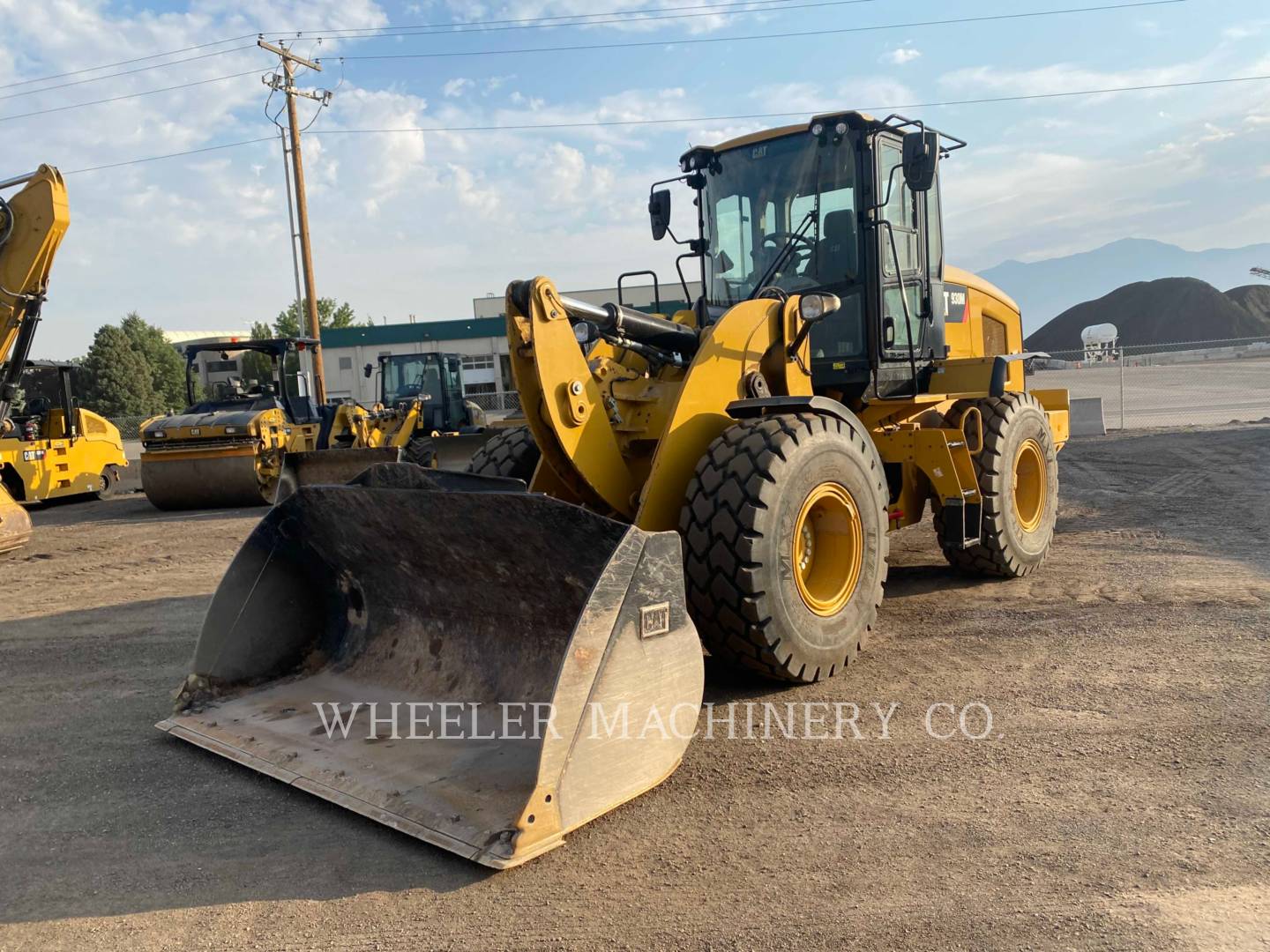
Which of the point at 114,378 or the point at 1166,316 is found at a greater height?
the point at 1166,316

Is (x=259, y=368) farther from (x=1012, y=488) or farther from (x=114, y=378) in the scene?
(x=114, y=378)

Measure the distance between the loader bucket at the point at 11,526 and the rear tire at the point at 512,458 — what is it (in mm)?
6057

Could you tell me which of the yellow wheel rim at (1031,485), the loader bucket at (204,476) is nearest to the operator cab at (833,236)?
the yellow wheel rim at (1031,485)

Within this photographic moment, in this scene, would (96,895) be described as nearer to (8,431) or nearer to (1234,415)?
(8,431)

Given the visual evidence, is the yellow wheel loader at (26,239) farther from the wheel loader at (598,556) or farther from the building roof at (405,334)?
the building roof at (405,334)

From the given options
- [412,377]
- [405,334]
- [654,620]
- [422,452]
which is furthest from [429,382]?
[405,334]

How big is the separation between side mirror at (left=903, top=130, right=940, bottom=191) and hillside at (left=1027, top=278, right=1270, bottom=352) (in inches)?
2440

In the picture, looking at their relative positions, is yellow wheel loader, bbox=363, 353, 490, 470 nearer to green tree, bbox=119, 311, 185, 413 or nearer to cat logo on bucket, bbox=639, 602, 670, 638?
cat logo on bucket, bbox=639, 602, 670, 638

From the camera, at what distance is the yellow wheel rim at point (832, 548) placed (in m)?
4.59

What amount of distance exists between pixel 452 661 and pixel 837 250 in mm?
3358

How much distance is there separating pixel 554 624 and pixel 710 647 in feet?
2.36

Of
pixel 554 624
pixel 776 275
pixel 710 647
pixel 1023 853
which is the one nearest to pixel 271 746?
pixel 554 624

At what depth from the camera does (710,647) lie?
4.21 meters

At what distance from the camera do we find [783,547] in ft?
13.7
